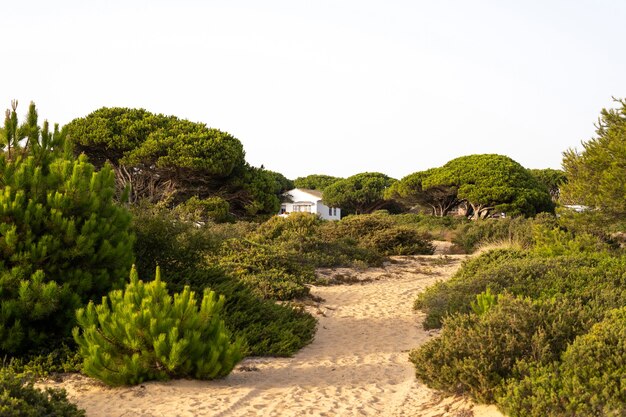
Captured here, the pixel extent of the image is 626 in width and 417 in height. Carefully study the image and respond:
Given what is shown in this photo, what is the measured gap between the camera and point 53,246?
7.61m

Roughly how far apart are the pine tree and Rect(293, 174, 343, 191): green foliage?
74.1m

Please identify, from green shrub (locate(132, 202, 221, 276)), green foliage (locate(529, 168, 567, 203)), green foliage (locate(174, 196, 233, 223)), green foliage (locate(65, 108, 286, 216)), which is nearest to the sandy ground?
green shrub (locate(132, 202, 221, 276))

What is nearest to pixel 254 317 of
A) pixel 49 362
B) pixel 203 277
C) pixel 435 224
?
pixel 203 277

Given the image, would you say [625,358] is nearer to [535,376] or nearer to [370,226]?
[535,376]

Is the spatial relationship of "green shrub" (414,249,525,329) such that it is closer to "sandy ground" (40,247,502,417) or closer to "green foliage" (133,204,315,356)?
"sandy ground" (40,247,502,417)

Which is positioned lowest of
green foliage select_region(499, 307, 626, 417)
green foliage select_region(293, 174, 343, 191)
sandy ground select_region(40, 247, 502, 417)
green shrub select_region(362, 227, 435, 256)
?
sandy ground select_region(40, 247, 502, 417)

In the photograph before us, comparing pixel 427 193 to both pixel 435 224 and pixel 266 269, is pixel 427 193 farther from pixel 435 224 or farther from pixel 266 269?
pixel 266 269

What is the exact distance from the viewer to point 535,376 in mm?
5559

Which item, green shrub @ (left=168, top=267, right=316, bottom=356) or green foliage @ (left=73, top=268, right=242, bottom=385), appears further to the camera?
green shrub @ (left=168, top=267, right=316, bottom=356)

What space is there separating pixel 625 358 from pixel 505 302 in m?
1.76

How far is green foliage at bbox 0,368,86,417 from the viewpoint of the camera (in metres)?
4.63

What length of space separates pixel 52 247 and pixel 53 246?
0.07 feet

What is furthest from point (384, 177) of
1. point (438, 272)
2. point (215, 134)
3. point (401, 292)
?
point (401, 292)

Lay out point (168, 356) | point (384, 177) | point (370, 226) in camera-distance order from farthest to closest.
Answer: point (384, 177) < point (370, 226) < point (168, 356)
